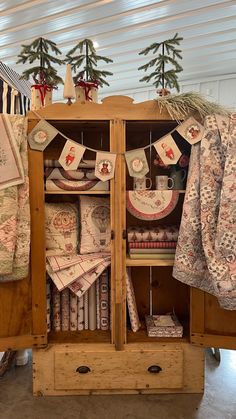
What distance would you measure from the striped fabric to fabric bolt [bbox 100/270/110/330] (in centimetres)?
167

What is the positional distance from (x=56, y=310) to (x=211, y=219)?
1.08m

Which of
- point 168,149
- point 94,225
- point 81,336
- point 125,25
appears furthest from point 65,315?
point 125,25

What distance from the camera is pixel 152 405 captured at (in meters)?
1.65

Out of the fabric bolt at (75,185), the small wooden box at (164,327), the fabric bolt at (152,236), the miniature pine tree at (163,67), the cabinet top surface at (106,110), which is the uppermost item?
the miniature pine tree at (163,67)

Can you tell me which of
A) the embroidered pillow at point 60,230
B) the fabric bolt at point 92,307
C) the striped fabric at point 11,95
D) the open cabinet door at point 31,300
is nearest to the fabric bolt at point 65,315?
the fabric bolt at point 92,307

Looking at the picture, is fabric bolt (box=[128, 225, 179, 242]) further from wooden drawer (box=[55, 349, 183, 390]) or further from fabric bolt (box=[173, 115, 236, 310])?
wooden drawer (box=[55, 349, 183, 390])

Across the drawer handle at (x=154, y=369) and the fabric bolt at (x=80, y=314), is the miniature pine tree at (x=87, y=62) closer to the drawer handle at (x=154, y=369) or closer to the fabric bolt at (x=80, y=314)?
the fabric bolt at (x=80, y=314)

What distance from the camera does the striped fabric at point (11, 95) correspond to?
8.60ft

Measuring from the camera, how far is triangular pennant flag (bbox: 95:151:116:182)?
1670mm

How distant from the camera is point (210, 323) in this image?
5.63 ft

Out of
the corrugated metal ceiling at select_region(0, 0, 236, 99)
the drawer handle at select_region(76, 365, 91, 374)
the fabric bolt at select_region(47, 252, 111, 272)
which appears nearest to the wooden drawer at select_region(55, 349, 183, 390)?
the drawer handle at select_region(76, 365, 91, 374)

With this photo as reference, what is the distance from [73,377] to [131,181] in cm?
119

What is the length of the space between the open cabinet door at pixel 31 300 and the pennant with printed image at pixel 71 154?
0.40ft

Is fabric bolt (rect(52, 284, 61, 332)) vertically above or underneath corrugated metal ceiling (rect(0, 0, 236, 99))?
underneath
